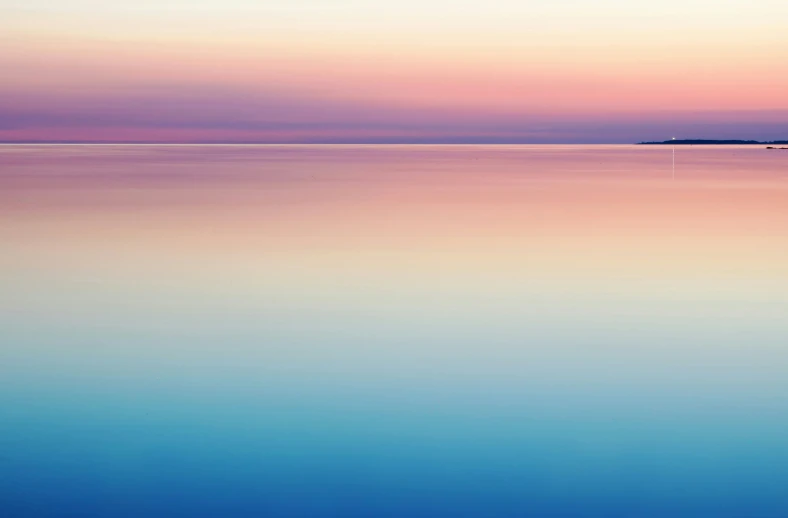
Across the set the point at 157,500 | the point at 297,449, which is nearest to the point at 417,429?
the point at 297,449

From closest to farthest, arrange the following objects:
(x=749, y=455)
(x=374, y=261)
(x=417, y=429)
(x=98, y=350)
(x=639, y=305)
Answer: (x=749, y=455), (x=417, y=429), (x=98, y=350), (x=639, y=305), (x=374, y=261)

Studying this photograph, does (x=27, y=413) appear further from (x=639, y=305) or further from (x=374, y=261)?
(x=374, y=261)

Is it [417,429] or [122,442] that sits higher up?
[417,429]

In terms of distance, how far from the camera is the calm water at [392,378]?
5.08 metres

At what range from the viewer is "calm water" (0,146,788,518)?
16.7 ft

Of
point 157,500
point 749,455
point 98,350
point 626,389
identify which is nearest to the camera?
point 157,500

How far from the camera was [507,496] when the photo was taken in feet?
16.4

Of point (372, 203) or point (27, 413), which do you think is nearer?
point (27, 413)

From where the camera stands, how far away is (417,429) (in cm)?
598

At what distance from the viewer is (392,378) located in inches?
286

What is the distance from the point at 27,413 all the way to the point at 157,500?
1.87 metres

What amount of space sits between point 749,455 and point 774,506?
704mm

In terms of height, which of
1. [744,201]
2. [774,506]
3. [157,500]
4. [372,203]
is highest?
[744,201]

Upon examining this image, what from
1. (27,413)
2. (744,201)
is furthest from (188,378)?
(744,201)
